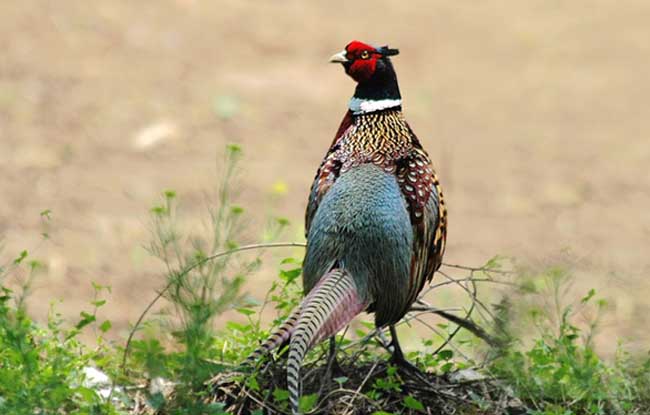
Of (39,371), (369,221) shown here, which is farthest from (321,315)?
(39,371)

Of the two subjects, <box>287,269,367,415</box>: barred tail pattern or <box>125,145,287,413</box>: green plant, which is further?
<box>287,269,367,415</box>: barred tail pattern

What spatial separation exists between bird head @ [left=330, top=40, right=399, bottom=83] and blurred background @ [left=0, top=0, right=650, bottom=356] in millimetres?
2697

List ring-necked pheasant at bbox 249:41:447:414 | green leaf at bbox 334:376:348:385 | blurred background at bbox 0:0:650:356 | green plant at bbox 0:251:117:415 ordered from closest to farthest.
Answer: green plant at bbox 0:251:117:415 → ring-necked pheasant at bbox 249:41:447:414 → green leaf at bbox 334:376:348:385 → blurred background at bbox 0:0:650:356

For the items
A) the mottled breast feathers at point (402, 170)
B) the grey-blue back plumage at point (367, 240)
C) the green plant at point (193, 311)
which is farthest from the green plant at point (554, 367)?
the green plant at point (193, 311)

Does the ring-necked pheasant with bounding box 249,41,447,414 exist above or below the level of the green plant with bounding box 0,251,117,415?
above

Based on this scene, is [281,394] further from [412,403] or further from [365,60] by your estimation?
[365,60]

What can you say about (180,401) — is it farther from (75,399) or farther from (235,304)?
(75,399)

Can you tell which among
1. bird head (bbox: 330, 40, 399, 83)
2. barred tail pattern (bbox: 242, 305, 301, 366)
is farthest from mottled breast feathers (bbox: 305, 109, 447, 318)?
barred tail pattern (bbox: 242, 305, 301, 366)

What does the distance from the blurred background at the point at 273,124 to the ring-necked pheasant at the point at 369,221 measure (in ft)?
8.71

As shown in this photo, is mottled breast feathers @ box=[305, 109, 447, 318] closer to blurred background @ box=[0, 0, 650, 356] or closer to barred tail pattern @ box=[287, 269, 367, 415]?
barred tail pattern @ box=[287, 269, 367, 415]

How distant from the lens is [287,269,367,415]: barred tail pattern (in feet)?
14.3

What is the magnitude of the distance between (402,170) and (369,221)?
1.07ft

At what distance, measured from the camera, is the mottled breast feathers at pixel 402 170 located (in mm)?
4980

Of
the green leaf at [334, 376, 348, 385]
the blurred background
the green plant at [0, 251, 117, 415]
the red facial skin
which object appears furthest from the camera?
the blurred background
